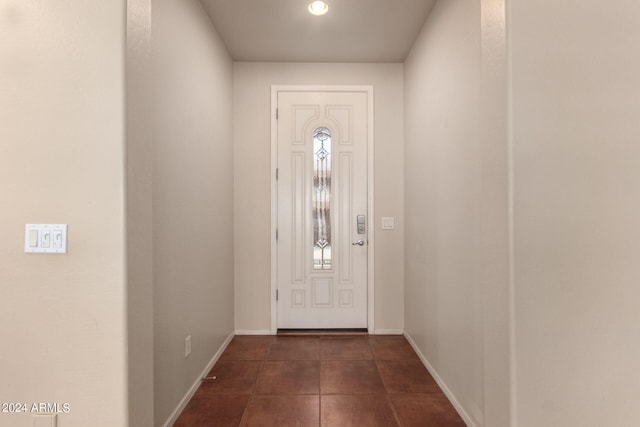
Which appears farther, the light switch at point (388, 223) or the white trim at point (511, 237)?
the light switch at point (388, 223)

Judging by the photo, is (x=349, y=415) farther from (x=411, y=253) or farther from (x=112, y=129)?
(x=112, y=129)

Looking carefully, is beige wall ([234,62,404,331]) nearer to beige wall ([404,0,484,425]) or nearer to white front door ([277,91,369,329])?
white front door ([277,91,369,329])

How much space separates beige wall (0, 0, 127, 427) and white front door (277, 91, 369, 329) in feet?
6.95

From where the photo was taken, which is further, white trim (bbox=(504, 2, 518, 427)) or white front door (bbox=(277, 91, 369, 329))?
white front door (bbox=(277, 91, 369, 329))

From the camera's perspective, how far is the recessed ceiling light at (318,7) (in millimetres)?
2377

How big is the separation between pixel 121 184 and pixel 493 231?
1.46 metres

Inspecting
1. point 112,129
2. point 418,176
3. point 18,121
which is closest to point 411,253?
point 418,176

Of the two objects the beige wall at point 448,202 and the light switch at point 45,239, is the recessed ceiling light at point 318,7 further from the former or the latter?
the light switch at point 45,239

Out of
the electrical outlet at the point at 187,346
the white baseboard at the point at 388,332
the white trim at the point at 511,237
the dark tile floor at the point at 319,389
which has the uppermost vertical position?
the white trim at the point at 511,237

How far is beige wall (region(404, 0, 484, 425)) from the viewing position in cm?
184

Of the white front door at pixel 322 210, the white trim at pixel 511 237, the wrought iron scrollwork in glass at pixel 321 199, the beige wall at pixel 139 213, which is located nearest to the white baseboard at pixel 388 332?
the white front door at pixel 322 210

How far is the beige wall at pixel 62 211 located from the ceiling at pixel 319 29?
1465 millimetres

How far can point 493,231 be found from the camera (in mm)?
1354

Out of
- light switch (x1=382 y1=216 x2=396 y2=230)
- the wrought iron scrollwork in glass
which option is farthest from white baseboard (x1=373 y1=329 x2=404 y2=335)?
light switch (x1=382 y1=216 x2=396 y2=230)
